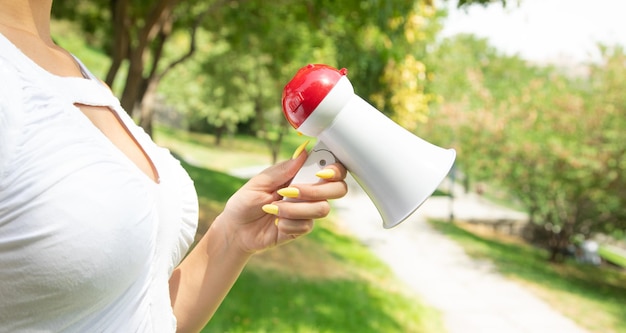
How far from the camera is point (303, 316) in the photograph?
576cm

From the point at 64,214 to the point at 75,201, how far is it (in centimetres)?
2

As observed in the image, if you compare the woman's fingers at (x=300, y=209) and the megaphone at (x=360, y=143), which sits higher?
the megaphone at (x=360, y=143)

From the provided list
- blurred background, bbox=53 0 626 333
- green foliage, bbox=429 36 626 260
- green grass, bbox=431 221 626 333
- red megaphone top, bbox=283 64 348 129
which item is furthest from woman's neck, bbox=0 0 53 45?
green foliage, bbox=429 36 626 260

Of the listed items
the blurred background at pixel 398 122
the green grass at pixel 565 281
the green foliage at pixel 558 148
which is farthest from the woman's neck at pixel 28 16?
the green foliage at pixel 558 148

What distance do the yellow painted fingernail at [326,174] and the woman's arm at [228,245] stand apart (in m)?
0.05

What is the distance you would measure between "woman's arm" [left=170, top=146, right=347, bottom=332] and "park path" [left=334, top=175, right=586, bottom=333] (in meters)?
6.29

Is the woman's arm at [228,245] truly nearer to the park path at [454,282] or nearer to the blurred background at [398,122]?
the blurred background at [398,122]

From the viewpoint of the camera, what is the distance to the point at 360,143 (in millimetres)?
954

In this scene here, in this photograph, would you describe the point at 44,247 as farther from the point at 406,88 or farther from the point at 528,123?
the point at 528,123

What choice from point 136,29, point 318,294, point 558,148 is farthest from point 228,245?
point 558,148

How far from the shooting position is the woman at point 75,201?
65cm

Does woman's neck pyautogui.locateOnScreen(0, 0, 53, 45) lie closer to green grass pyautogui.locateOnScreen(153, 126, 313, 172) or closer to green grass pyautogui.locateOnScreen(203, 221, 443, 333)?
green grass pyautogui.locateOnScreen(203, 221, 443, 333)

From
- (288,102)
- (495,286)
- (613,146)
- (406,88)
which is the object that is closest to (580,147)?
(613,146)

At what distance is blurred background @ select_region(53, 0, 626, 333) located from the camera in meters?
6.29
